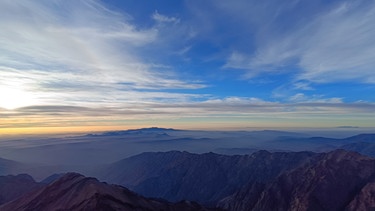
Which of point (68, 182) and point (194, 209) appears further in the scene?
point (68, 182)

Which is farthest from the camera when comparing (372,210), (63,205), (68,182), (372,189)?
(372,189)

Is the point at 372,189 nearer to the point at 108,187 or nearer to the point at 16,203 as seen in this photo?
the point at 108,187

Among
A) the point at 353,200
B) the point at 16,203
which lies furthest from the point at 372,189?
the point at 16,203

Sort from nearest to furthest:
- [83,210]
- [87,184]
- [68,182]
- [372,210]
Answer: [83,210]
[87,184]
[68,182]
[372,210]

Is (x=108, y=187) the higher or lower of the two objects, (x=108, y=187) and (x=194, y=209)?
the higher

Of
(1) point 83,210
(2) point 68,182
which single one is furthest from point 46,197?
(1) point 83,210

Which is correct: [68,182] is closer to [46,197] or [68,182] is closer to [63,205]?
[46,197]
